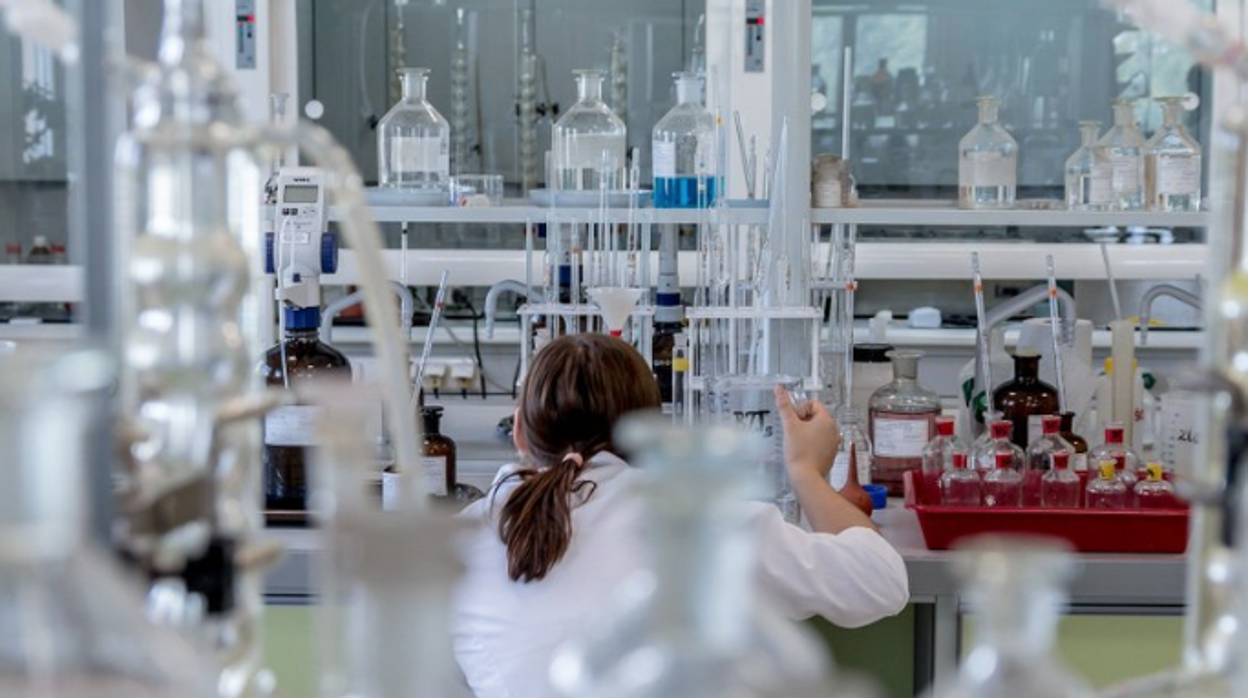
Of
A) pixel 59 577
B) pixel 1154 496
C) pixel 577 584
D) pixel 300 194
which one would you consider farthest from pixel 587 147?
pixel 59 577

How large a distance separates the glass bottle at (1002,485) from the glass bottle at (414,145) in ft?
3.79

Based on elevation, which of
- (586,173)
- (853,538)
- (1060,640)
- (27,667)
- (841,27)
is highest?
(841,27)

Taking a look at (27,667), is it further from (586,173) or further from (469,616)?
(586,173)

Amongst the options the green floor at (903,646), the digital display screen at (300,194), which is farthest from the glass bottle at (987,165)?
the digital display screen at (300,194)

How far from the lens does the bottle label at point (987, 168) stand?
10.4 ft

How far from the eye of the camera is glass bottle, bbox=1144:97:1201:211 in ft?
10.1

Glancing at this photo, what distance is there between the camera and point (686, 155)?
3197 millimetres

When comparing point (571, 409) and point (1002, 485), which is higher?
point (571, 409)

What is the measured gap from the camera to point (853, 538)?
7.55 ft

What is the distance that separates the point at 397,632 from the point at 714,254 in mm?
2566

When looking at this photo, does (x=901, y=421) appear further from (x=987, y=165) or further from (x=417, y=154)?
(x=417, y=154)

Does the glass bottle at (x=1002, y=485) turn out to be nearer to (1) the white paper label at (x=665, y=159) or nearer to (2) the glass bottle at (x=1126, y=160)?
(2) the glass bottle at (x=1126, y=160)

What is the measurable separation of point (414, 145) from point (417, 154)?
3 cm

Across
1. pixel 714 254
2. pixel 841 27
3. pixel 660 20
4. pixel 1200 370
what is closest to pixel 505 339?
pixel 660 20
